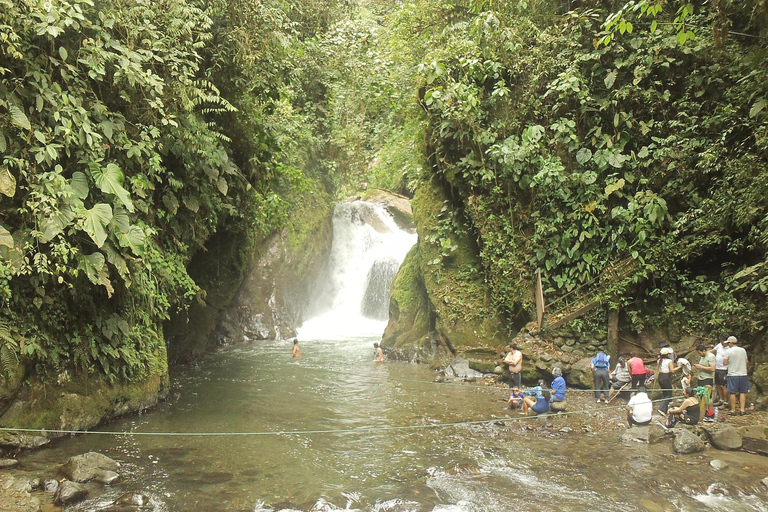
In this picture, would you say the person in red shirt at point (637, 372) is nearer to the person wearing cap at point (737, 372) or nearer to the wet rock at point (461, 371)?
the person wearing cap at point (737, 372)

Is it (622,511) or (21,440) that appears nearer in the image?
(622,511)

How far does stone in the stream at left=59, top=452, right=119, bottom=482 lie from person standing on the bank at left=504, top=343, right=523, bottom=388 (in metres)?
7.13

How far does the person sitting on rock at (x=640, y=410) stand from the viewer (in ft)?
27.6

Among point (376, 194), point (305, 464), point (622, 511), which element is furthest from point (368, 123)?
point (622, 511)

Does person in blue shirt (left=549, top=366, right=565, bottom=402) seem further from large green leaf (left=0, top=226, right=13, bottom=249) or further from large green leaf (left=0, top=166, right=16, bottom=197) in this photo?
large green leaf (left=0, top=166, right=16, bottom=197)

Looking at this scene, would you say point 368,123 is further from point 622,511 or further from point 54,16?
point 622,511

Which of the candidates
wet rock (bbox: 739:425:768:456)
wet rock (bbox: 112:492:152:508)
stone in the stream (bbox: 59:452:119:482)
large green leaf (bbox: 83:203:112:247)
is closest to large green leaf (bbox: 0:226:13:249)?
large green leaf (bbox: 83:203:112:247)

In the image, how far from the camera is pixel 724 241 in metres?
9.74

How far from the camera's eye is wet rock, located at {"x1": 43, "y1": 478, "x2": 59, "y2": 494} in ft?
19.8

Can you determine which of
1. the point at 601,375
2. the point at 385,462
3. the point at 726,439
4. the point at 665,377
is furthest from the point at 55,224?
the point at 665,377

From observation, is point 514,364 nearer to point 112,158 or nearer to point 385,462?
point 385,462

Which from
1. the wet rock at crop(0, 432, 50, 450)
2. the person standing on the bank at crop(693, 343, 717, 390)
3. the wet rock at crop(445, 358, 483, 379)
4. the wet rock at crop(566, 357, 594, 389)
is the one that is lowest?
the wet rock at crop(0, 432, 50, 450)

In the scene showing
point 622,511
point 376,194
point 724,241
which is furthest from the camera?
point 376,194

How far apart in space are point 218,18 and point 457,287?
26.2ft
